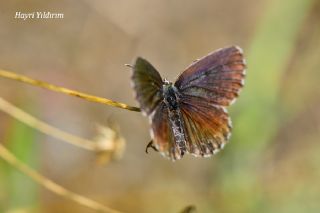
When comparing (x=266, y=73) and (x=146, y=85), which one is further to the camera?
(x=266, y=73)

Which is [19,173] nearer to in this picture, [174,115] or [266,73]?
[174,115]

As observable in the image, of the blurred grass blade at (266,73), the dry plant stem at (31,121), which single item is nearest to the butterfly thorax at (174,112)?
the dry plant stem at (31,121)

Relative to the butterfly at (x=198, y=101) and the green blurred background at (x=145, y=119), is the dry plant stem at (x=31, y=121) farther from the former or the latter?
the green blurred background at (x=145, y=119)

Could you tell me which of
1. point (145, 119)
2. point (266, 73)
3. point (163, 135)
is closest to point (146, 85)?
point (163, 135)

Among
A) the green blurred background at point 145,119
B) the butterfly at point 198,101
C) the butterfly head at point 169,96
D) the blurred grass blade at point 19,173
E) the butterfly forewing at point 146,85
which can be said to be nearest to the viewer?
the butterfly forewing at point 146,85

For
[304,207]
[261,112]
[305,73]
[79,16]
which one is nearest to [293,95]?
[305,73]

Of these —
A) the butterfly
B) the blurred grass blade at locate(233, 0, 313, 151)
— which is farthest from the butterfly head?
the blurred grass blade at locate(233, 0, 313, 151)

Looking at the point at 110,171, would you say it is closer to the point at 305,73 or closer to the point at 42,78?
the point at 42,78
